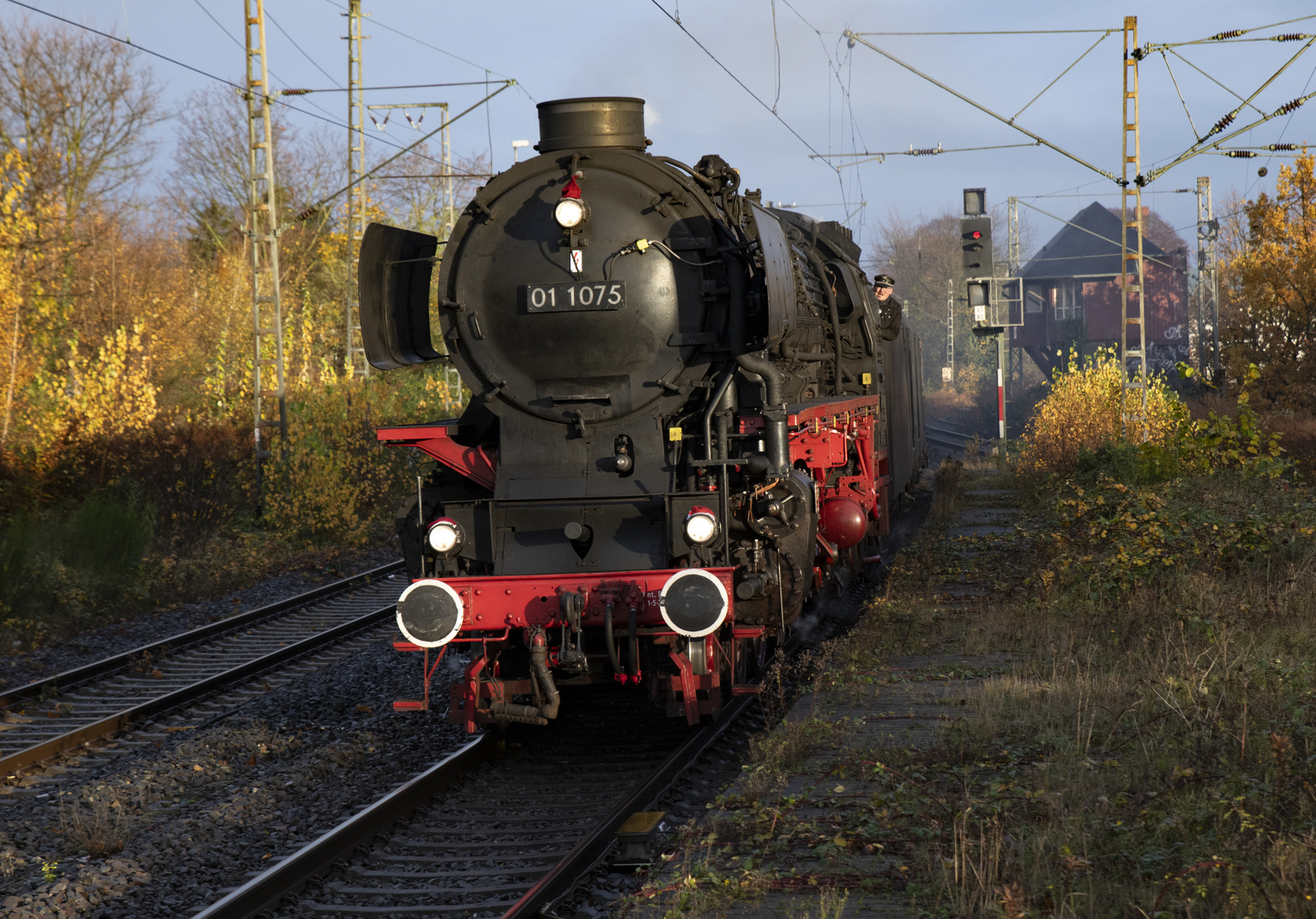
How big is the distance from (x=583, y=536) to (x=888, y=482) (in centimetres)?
588

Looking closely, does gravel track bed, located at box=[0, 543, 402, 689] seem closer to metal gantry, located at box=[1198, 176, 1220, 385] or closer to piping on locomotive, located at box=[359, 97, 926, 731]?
piping on locomotive, located at box=[359, 97, 926, 731]

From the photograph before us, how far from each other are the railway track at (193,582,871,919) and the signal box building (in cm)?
4708

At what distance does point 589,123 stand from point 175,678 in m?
5.26

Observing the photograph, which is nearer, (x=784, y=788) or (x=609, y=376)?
(x=784, y=788)

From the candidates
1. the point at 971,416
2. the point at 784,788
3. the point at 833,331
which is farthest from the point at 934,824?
the point at 971,416

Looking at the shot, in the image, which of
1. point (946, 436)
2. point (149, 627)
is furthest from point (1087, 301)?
point (149, 627)

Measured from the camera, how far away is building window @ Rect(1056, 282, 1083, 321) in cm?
5156

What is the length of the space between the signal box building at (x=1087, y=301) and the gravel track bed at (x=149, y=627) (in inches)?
1697

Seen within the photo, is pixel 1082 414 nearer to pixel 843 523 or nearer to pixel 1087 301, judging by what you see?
pixel 843 523

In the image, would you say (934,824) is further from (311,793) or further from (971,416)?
(971,416)

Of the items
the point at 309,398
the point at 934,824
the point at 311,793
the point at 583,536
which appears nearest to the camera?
the point at 934,824

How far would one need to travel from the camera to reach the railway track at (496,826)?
169 inches

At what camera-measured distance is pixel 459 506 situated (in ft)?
21.1

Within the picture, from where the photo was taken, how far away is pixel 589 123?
6809 millimetres
